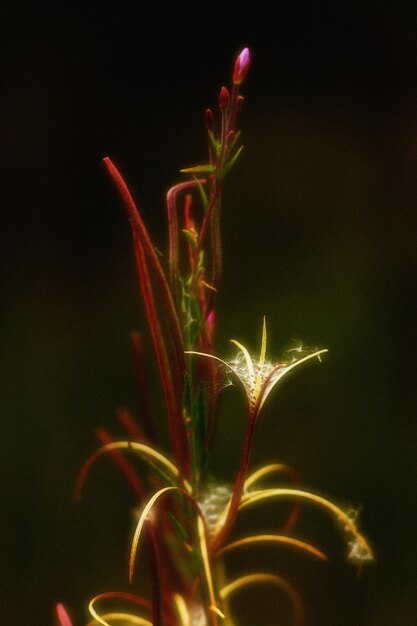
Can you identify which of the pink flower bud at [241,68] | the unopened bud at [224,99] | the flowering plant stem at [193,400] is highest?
the pink flower bud at [241,68]

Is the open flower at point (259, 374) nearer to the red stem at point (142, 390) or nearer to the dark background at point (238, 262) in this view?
the red stem at point (142, 390)

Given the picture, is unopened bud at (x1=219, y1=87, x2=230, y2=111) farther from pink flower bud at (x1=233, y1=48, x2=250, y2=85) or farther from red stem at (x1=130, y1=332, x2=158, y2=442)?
red stem at (x1=130, y1=332, x2=158, y2=442)

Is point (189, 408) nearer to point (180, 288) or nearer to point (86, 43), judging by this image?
point (180, 288)

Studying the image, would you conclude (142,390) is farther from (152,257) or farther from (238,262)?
(238,262)

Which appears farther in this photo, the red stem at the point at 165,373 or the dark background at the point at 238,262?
the dark background at the point at 238,262

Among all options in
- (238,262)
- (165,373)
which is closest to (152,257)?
(165,373)

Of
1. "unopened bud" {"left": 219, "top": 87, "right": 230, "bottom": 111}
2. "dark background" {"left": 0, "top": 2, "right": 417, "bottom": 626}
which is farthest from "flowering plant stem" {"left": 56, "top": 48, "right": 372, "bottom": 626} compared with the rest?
"dark background" {"left": 0, "top": 2, "right": 417, "bottom": 626}

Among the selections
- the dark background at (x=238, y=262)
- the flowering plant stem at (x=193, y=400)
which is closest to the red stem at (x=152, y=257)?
the flowering plant stem at (x=193, y=400)

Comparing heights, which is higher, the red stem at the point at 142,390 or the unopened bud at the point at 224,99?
the unopened bud at the point at 224,99
